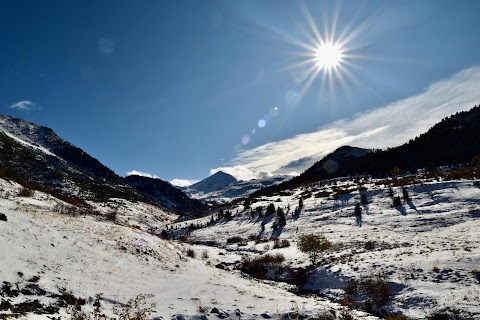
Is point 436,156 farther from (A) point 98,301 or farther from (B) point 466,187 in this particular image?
(A) point 98,301

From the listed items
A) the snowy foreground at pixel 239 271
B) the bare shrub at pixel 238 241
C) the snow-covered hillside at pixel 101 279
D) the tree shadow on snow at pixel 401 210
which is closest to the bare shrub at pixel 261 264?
the snowy foreground at pixel 239 271

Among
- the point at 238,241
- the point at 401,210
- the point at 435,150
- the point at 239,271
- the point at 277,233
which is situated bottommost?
the point at 239,271

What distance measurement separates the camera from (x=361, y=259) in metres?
23.7

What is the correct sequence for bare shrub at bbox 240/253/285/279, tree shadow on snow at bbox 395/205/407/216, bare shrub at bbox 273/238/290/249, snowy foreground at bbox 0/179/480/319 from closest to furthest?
snowy foreground at bbox 0/179/480/319 < bare shrub at bbox 240/253/285/279 < bare shrub at bbox 273/238/290/249 < tree shadow on snow at bbox 395/205/407/216

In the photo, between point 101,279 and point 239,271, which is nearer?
point 101,279

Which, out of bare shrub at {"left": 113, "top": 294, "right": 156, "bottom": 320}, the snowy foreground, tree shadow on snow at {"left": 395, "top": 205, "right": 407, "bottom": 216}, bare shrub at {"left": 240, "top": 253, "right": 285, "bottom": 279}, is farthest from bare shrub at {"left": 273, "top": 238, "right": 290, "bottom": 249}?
bare shrub at {"left": 113, "top": 294, "right": 156, "bottom": 320}

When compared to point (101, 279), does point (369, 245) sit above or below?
below

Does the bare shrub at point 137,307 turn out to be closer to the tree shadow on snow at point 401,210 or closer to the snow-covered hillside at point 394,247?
the snow-covered hillside at point 394,247

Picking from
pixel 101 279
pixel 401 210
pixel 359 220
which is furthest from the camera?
pixel 359 220

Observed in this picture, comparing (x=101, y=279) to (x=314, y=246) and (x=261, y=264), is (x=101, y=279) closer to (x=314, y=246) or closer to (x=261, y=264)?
(x=261, y=264)

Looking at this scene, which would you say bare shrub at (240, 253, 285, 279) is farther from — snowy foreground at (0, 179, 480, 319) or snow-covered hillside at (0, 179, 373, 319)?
snow-covered hillside at (0, 179, 373, 319)

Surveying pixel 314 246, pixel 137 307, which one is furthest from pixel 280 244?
pixel 137 307

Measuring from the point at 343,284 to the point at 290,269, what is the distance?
6.97 m

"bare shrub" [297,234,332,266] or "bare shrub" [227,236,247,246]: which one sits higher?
"bare shrub" [227,236,247,246]
